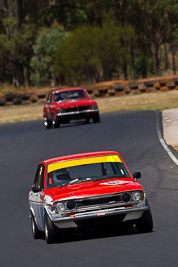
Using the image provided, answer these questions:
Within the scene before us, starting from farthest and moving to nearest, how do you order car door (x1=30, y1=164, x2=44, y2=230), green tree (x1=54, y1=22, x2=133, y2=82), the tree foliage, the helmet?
the tree foliage < green tree (x1=54, y1=22, x2=133, y2=82) < the helmet < car door (x1=30, y1=164, x2=44, y2=230)

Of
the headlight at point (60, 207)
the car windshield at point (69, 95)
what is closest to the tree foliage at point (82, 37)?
the car windshield at point (69, 95)

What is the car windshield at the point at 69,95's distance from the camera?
3266cm

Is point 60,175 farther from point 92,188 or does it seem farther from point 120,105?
point 120,105

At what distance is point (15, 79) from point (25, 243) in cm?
6216

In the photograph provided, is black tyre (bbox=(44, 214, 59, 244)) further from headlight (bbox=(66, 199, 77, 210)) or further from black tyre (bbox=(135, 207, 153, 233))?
black tyre (bbox=(135, 207, 153, 233))

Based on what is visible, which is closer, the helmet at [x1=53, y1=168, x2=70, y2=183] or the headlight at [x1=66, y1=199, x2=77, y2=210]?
the headlight at [x1=66, y1=199, x2=77, y2=210]

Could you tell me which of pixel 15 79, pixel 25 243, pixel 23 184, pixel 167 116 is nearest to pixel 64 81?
pixel 15 79

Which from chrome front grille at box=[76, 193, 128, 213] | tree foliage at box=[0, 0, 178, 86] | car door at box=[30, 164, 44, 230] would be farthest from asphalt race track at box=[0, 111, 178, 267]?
tree foliage at box=[0, 0, 178, 86]

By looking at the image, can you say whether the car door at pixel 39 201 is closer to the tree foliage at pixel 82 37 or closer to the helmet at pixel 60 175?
the helmet at pixel 60 175

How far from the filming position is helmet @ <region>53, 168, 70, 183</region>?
1030cm

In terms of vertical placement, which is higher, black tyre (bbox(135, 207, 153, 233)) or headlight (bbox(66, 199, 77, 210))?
headlight (bbox(66, 199, 77, 210))

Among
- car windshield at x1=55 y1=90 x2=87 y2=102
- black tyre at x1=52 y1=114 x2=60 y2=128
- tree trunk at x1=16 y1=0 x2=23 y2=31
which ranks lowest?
black tyre at x1=52 y1=114 x2=60 y2=128

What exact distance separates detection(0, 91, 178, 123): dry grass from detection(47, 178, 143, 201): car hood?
31.5m

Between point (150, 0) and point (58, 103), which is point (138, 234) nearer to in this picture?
point (58, 103)
